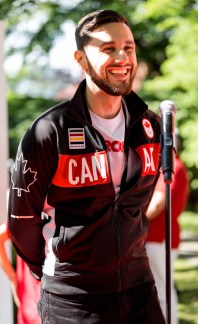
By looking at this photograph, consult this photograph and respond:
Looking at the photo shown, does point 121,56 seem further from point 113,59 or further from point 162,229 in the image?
point 162,229

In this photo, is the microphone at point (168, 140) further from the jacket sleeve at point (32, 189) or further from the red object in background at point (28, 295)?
the red object in background at point (28, 295)

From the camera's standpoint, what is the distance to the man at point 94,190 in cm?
209

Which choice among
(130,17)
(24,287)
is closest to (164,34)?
(130,17)

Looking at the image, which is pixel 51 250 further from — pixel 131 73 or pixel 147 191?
pixel 131 73

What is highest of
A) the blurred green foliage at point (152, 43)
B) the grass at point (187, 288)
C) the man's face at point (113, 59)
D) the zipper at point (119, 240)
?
the blurred green foliage at point (152, 43)

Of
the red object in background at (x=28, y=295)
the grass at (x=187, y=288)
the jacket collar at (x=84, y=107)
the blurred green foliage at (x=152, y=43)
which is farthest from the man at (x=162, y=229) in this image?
the blurred green foliage at (x=152, y=43)

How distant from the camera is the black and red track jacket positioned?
2.09 meters

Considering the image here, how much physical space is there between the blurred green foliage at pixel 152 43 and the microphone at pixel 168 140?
520 cm

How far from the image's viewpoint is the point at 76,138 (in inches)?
83.8

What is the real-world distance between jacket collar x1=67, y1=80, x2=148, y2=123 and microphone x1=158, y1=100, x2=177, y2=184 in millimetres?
234

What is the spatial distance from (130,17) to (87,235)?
887 centimetres

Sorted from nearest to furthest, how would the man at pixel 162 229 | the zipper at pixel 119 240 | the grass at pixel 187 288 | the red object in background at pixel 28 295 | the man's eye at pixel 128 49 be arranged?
the zipper at pixel 119 240
the man's eye at pixel 128 49
the red object in background at pixel 28 295
the man at pixel 162 229
the grass at pixel 187 288

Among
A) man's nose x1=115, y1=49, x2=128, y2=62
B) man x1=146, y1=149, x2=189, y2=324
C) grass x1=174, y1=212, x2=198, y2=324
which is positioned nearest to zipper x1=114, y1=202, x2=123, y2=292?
man's nose x1=115, y1=49, x2=128, y2=62

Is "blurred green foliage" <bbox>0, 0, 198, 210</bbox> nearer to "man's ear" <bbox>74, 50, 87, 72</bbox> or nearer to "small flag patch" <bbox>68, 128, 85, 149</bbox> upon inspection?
"man's ear" <bbox>74, 50, 87, 72</bbox>
